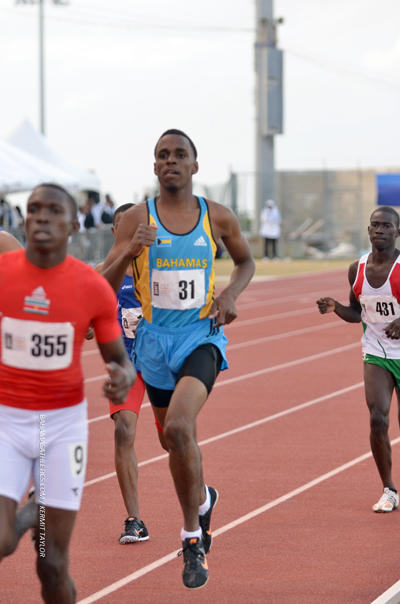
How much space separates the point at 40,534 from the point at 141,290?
1553 mm

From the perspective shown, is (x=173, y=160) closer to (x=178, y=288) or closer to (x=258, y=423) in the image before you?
(x=178, y=288)

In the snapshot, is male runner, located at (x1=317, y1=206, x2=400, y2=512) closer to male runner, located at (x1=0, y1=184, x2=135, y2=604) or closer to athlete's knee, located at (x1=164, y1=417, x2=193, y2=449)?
athlete's knee, located at (x1=164, y1=417, x2=193, y2=449)

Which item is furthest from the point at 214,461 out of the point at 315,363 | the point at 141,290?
the point at 315,363

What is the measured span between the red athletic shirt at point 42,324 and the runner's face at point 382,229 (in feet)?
9.93

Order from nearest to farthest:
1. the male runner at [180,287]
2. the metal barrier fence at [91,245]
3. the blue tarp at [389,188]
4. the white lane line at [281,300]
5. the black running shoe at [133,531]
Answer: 1. the male runner at [180,287]
2. the black running shoe at [133,531]
3. the white lane line at [281,300]
4. the metal barrier fence at [91,245]
5. the blue tarp at [389,188]

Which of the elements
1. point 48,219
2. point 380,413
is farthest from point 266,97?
point 48,219

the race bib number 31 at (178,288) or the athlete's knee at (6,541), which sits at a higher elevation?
the race bib number 31 at (178,288)

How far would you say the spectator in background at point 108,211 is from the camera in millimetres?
26531

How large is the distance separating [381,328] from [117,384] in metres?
3.10

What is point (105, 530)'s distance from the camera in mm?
5844

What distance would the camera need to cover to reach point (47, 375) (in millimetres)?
3699

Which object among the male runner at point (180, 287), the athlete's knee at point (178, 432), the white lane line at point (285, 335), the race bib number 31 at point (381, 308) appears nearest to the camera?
Result: the athlete's knee at point (178, 432)

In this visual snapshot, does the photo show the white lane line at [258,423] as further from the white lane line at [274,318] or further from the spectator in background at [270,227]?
the spectator in background at [270,227]

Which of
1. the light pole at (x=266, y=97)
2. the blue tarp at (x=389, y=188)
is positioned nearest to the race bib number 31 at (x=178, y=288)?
the blue tarp at (x=389, y=188)
